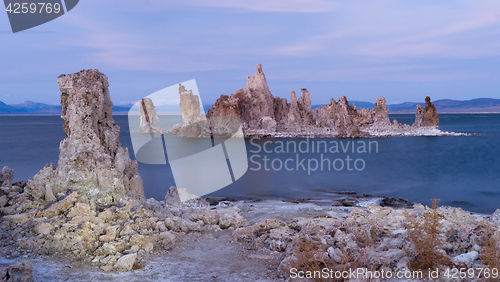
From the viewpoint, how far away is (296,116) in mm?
66562

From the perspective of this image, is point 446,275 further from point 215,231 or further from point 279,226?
point 215,231

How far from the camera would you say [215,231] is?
8.48 metres

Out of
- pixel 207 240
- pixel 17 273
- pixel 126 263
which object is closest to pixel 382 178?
pixel 207 240

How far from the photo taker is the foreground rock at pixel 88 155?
827 centimetres

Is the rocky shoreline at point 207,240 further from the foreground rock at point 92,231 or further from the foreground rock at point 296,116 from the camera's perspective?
the foreground rock at point 296,116

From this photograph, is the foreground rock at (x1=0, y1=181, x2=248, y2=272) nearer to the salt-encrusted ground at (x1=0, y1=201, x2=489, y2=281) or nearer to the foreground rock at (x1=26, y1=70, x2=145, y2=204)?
the salt-encrusted ground at (x1=0, y1=201, x2=489, y2=281)

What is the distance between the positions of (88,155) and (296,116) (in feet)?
196

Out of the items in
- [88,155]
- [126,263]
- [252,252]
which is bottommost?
[252,252]

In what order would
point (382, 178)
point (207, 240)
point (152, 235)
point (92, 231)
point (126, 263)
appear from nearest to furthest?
1. point (126, 263)
2. point (92, 231)
3. point (152, 235)
4. point (207, 240)
5. point (382, 178)

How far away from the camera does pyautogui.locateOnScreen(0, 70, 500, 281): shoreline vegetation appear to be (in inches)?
222

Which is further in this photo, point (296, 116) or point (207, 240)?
point (296, 116)

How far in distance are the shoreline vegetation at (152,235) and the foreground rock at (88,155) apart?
25mm

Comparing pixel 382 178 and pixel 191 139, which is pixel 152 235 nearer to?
pixel 382 178

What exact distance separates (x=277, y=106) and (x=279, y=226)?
5946 centimetres
